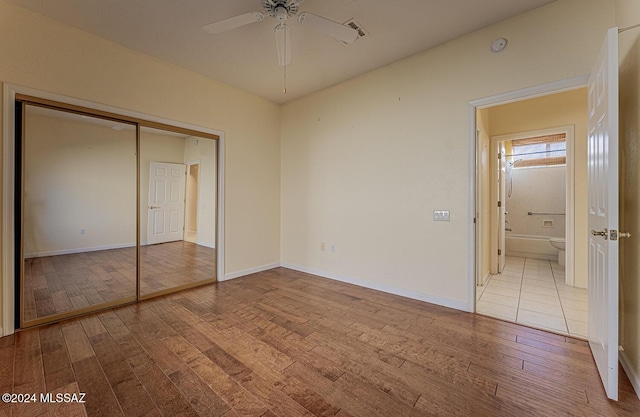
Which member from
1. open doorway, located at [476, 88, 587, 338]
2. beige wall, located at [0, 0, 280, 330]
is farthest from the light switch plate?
beige wall, located at [0, 0, 280, 330]

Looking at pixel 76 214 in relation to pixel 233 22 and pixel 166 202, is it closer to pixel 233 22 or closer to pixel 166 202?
pixel 166 202

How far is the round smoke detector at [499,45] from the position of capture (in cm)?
242

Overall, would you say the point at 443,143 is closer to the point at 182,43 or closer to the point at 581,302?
the point at 581,302

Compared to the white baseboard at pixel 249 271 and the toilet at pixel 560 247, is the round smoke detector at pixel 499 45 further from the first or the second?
the white baseboard at pixel 249 271

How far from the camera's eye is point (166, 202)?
347 cm

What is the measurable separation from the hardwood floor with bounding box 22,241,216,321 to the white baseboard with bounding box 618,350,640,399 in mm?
4081

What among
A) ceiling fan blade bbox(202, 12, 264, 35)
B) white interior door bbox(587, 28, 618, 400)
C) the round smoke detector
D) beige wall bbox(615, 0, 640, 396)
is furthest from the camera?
the round smoke detector

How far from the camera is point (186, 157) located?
141 inches

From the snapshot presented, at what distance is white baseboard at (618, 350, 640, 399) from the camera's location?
152 cm

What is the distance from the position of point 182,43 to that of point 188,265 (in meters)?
2.82

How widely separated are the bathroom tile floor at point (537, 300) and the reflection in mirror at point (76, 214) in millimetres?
4144

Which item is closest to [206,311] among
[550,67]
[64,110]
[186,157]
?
[186,157]

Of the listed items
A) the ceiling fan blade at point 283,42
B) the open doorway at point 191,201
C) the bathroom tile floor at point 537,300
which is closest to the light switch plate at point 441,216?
the bathroom tile floor at point 537,300

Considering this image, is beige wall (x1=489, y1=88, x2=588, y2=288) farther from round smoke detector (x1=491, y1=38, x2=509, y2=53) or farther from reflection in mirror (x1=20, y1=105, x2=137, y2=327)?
reflection in mirror (x1=20, y1=105, x2=137, y2=327)
